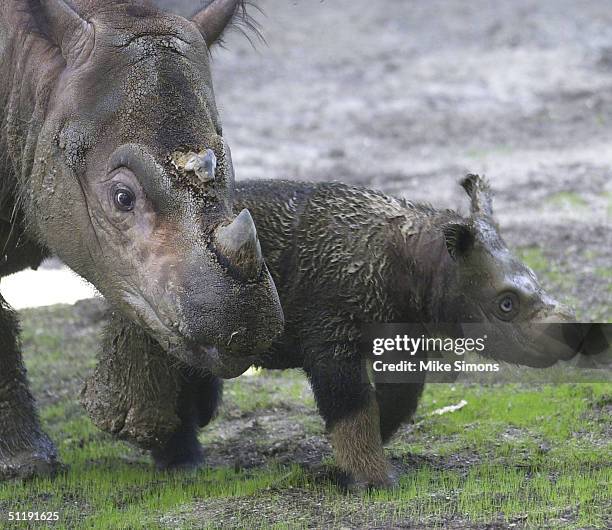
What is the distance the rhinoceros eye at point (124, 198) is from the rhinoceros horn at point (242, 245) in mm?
705

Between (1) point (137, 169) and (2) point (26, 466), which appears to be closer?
(1) point (137, 169)

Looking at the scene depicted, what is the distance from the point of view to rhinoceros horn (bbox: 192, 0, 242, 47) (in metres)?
8.17

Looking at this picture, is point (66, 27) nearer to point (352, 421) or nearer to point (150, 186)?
point (150, 186)

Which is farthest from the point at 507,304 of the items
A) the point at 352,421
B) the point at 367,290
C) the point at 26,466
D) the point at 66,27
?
the point at 26,466

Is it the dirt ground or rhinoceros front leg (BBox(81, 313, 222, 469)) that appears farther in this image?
the dirt ground

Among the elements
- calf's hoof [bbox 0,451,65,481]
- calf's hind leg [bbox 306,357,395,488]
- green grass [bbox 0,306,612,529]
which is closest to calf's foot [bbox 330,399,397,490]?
calf's hind leg [bbox 306,357,395,488]

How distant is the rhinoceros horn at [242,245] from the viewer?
21.3 feet

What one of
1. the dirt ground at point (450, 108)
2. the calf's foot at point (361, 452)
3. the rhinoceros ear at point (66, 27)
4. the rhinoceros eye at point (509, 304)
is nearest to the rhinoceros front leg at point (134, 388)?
the calf's foot at point (361, 452)

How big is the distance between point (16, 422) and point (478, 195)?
365 centimetres

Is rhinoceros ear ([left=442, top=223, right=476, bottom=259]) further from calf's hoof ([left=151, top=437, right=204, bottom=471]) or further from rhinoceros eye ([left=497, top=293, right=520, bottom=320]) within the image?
calf's hoof ([left=151, top=437, right=204, bottom=471])

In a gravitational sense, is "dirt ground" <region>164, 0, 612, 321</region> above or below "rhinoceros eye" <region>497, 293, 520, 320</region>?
above

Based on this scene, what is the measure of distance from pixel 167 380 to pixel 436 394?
280cm

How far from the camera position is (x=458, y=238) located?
28.1 feet

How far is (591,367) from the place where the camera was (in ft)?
32.8
